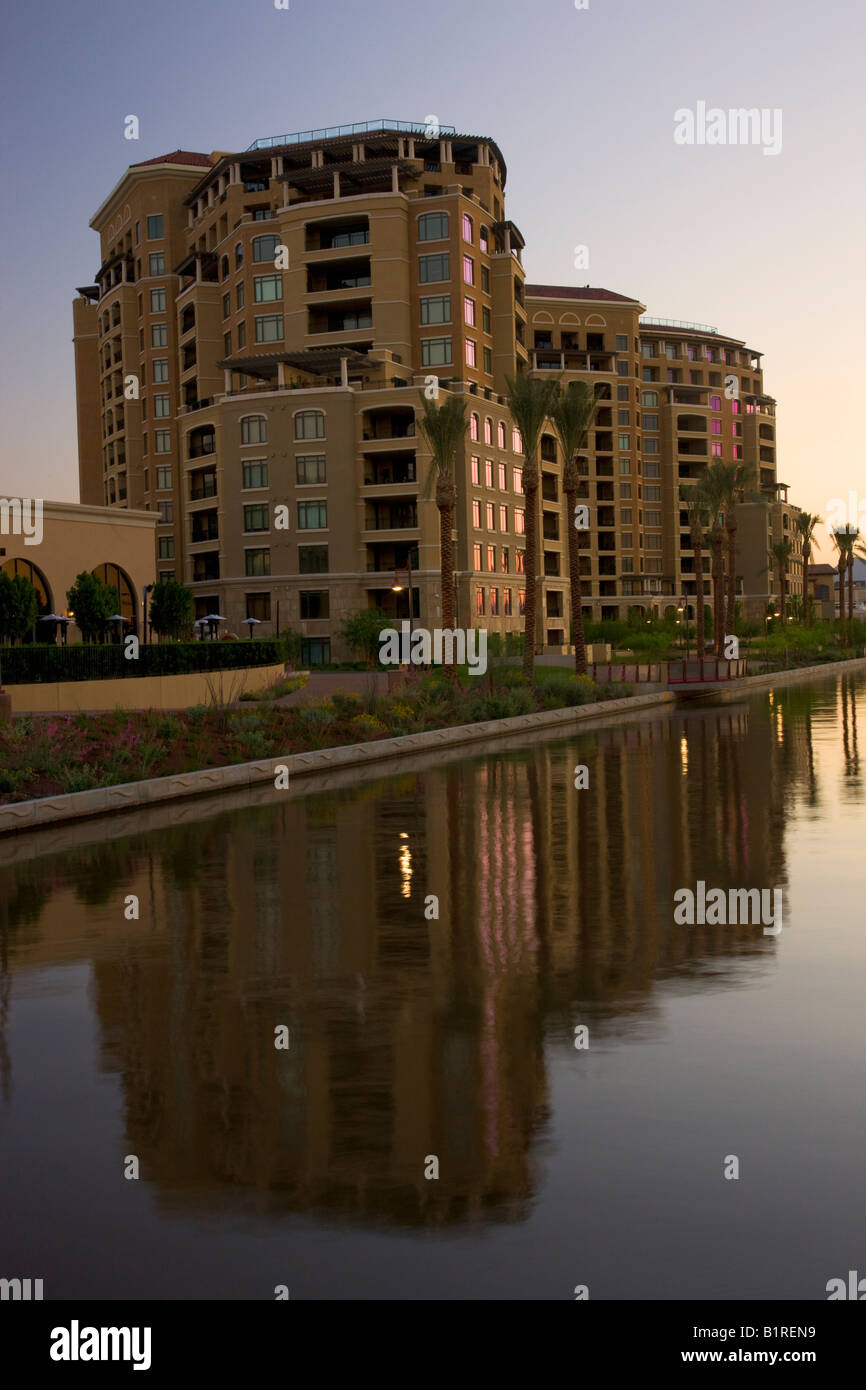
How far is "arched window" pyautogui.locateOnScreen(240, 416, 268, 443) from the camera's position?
2945 inches

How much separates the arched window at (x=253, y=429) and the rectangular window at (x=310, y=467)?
8.73 ft

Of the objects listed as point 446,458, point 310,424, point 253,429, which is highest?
point 253,429

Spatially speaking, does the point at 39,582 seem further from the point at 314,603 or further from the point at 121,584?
the point at 314,603

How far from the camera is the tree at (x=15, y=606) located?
129 feet

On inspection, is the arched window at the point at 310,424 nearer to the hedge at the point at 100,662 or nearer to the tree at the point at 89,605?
the tree at the point at 89,605

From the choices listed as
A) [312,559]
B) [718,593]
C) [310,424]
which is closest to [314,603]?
[312,559]

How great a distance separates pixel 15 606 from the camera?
130 feet

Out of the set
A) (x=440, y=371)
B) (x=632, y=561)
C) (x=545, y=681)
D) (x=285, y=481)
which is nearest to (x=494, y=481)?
(x=440, y=371)

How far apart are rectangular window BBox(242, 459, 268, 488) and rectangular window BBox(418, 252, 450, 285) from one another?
15538 mm

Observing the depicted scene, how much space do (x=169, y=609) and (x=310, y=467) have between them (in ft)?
76.3

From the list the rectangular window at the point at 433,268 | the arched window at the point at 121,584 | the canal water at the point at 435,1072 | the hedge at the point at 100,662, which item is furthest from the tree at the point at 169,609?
the canal water at the point at 435,1072

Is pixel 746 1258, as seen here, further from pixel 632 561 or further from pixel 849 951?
pixel 632 561

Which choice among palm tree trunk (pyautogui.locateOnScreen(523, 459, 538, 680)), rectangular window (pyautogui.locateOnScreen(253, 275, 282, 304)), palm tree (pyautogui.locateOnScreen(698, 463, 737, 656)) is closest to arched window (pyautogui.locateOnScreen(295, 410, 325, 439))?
rectangular window (pyautogui.locateOnScreen(253, 275, 282, 304))
